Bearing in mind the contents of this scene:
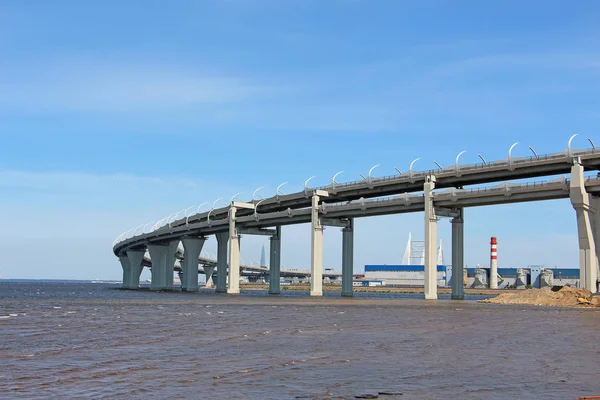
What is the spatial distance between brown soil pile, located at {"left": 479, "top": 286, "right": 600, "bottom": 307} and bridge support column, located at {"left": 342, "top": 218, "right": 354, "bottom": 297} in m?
35.4

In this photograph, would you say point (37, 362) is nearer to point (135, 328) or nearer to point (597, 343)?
point (135, 328)

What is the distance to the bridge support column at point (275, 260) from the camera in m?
141

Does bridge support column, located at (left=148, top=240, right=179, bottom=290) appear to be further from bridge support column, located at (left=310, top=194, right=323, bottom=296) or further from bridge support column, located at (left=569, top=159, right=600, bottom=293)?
bridge support column, located at (left=569, top=159, right=600, bottom=293)

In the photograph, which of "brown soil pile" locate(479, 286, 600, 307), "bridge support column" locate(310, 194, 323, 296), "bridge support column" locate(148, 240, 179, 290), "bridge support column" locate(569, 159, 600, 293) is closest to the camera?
"bridge support column" locate(569, 159, 600, 293)

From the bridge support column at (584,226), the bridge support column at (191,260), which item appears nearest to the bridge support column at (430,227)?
the bridge support column at (584,226)

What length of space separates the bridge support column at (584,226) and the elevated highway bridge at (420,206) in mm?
107

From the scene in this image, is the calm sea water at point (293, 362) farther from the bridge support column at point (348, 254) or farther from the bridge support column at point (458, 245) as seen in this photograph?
the bridge support column at point (348, 254)

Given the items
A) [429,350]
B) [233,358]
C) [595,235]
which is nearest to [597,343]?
[429,350]

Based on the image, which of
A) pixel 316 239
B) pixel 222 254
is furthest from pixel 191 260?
pixel 316 239

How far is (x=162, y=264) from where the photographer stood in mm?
185500

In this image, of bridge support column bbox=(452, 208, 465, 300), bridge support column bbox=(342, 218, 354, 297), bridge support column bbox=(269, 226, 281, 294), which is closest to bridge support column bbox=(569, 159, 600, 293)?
bridge support column bbox=(452, 208, 465, 300)

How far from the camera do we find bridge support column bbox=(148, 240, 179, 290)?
602ft

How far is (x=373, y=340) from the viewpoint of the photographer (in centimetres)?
3372

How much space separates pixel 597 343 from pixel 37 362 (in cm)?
2537
